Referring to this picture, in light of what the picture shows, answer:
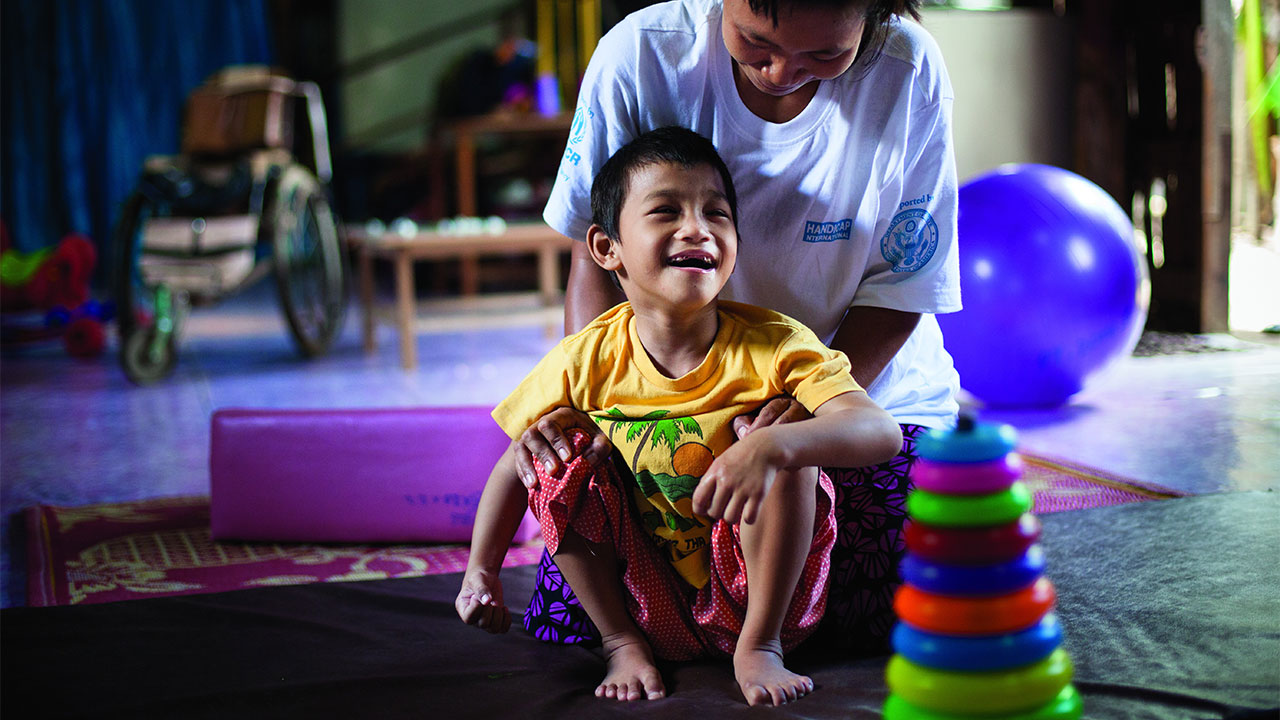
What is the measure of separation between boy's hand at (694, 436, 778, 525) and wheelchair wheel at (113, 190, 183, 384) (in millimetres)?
3096

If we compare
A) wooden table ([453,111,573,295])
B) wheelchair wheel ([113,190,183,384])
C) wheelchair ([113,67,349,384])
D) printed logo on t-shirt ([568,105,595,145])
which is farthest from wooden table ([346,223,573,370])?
printed logo on t-shirt ([568,105,595,145])

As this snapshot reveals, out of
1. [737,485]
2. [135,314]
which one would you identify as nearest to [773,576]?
[737,485]

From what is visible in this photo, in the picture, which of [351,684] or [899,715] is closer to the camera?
[899,715]

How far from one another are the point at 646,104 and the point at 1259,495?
126 centimetres

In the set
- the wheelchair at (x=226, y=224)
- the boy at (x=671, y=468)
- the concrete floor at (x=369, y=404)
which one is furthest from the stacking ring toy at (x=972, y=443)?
Answer: the wheelchair at (x=226, y=224)

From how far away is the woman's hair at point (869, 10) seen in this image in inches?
45.2

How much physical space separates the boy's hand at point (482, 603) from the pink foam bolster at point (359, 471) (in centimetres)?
65

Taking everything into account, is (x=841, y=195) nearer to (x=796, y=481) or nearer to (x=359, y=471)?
(x=796, y=481)

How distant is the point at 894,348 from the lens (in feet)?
4.64

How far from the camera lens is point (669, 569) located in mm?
1305

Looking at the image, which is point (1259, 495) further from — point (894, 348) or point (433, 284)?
point (433, 284)

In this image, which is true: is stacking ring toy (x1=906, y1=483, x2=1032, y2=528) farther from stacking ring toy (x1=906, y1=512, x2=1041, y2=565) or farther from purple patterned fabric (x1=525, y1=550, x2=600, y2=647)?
purple patterned fabric (x1=525, y1=550, x2=600, y2=647)

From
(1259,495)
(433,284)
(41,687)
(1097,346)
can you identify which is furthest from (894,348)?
(433,284)

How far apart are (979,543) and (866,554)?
0.52 meters
